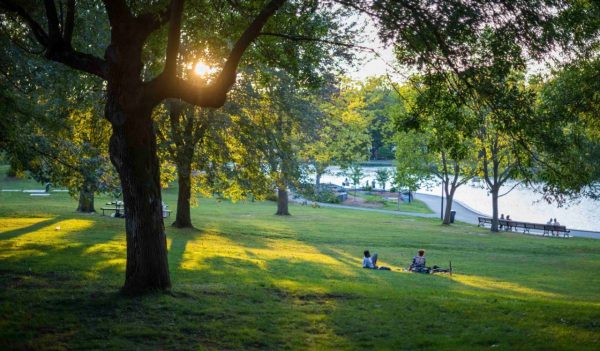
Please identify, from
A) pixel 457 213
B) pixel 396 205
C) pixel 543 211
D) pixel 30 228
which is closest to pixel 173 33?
pixel 30 228

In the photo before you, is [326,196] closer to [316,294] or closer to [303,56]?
[303,56]

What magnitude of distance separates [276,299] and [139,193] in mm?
3222

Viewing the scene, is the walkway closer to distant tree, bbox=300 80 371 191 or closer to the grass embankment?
the grass embankment

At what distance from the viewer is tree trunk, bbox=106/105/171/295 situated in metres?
10.2

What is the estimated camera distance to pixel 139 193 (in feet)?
33.6

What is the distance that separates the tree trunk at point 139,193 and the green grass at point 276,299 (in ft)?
1.76

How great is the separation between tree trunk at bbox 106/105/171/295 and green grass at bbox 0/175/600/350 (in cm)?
54

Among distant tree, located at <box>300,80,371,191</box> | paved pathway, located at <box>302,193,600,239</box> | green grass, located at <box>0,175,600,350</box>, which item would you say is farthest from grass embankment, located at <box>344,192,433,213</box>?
green grass, located at <box>0,175,600,350</box>

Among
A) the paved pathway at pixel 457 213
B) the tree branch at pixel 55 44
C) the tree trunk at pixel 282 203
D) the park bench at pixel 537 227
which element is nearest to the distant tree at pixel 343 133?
the tree trunk at pixel 282 203

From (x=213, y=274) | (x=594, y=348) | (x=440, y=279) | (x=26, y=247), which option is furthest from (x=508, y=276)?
(x=26, y=247)

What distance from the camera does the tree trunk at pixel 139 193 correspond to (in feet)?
33.5

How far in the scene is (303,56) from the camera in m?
14.9

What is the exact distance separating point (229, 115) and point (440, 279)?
10.0m

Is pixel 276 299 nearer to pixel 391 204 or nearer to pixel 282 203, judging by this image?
pixel 282 203
